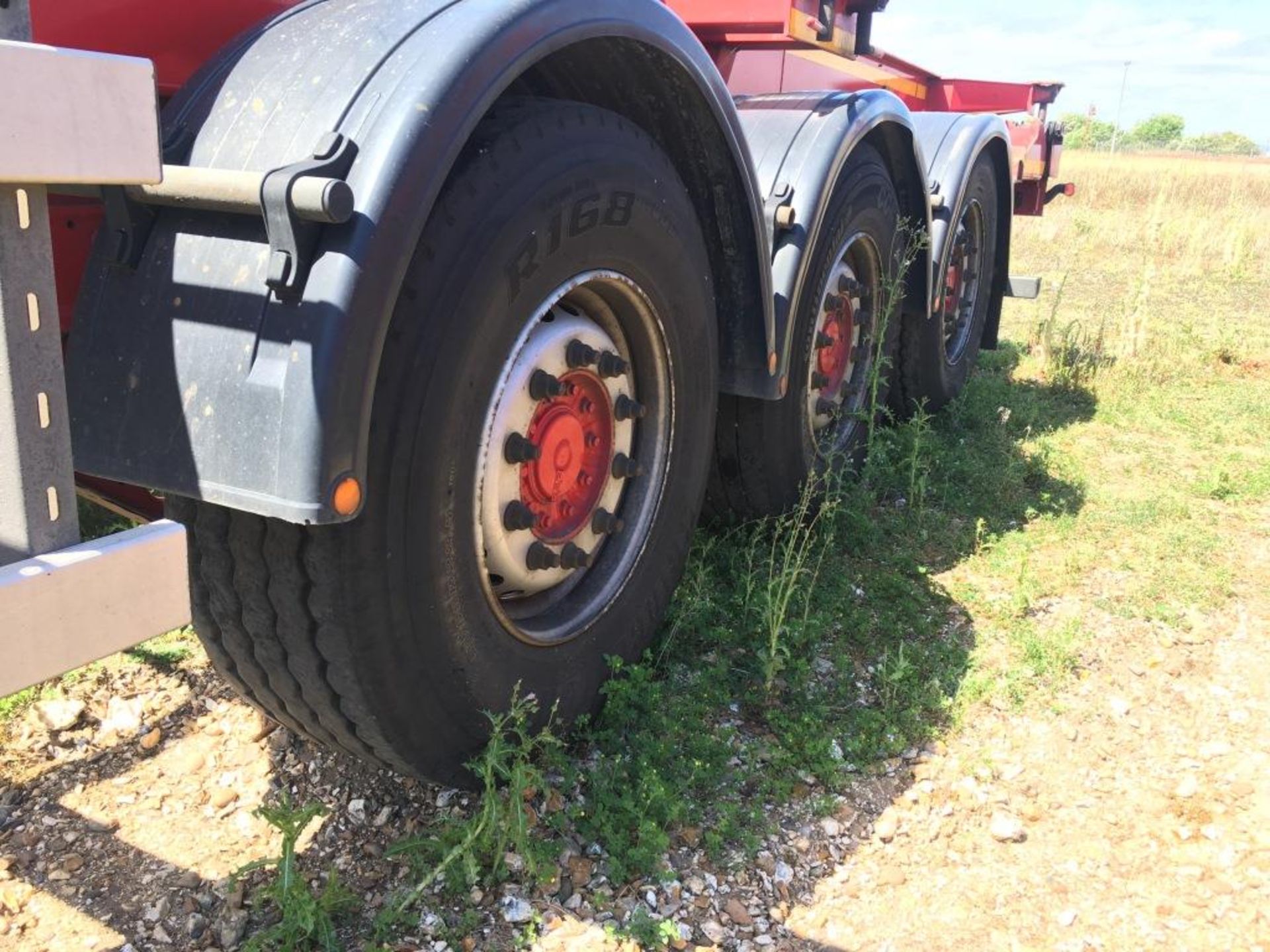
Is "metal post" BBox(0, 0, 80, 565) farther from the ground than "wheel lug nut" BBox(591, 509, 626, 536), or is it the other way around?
"metal post" BBox(0, 0, 80, 565)

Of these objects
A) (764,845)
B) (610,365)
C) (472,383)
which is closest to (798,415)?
(610,365)

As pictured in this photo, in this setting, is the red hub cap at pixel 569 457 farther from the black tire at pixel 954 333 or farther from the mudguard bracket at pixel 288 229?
the black tire at pixel 954 333

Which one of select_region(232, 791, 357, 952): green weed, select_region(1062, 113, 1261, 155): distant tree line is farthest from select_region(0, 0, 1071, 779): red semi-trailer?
select_region(1062, 113, 1261, 155): distant tree line

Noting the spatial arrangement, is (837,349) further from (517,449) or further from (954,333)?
(517,449)

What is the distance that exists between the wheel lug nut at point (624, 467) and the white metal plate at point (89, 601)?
3.68 feet

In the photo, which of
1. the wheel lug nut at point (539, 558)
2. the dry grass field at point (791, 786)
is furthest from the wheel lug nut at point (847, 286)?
the wheel lug nut at point (539, 558)

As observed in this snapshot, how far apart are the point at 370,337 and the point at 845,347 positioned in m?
2.58

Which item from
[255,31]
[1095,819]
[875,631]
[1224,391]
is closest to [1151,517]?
[875,631]

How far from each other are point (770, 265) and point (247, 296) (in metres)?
1.50

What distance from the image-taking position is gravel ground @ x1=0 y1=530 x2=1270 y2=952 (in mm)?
1958

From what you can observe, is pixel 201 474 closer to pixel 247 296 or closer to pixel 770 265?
pixel 247 296

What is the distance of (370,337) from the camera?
1477mm

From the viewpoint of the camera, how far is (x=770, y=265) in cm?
267

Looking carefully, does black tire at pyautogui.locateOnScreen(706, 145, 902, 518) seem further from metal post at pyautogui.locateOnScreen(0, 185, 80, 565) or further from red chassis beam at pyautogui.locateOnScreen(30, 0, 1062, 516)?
metal post at pyautogui.locateOnScreen(0, 185, 80, 565)
